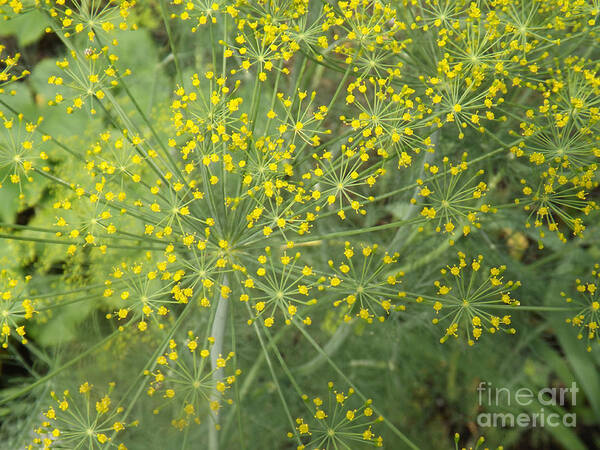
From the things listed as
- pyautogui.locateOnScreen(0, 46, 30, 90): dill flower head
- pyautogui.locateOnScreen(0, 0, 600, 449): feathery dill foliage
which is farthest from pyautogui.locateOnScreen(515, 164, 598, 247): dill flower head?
pyautogui.locateOnScreen(0, 46, 30, 90): dill flower head

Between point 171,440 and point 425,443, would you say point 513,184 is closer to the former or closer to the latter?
point 425,443

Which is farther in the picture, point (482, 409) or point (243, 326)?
point (482, 409)

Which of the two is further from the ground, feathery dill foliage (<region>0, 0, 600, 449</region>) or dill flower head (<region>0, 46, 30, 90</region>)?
dill flower head (<region>0, 46, 30, 90</region>)

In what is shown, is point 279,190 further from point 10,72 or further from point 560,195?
point 10,72

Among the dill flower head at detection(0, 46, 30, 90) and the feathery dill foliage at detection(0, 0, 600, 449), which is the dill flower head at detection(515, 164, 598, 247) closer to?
the feathery dill foliage at detection(0, 0, 600, 449)

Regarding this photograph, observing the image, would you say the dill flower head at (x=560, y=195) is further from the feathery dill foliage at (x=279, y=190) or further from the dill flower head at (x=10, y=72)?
the dill flower head at (x=10, y=72)

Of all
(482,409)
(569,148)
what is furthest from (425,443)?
(569,148)

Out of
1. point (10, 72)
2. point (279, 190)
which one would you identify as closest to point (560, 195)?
point (279, 190)

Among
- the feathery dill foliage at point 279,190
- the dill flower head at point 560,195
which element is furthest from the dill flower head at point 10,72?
the dill flower head at point 560,195
